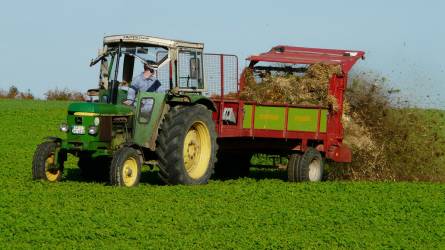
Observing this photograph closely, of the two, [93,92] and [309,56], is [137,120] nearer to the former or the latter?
[93,92]

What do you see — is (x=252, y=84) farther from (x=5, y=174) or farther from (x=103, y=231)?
(x=103, y=231)

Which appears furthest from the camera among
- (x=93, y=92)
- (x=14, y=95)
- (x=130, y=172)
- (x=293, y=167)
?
(x=14, y=95)

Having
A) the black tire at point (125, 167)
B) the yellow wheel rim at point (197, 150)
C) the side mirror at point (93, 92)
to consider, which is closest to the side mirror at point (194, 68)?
the yellow wheel rim at point (197, 150)

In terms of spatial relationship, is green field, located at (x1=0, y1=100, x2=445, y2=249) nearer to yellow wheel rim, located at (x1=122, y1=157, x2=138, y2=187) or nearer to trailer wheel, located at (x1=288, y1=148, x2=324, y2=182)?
yellow wheel rim, located at (x1=122, y1=157, x2=138, y2=187)

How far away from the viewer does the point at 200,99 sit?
47.7 ft

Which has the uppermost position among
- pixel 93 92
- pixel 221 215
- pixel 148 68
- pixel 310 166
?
pixel 148 68

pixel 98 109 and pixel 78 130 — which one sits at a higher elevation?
pixel 98 109

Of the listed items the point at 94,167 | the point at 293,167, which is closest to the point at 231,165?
the point at 293,167

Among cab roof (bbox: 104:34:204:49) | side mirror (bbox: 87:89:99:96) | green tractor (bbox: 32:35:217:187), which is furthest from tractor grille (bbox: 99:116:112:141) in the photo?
cab roof (bbox: 104:34:204:49)

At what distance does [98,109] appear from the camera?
13727mm

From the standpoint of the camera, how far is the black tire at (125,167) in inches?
522

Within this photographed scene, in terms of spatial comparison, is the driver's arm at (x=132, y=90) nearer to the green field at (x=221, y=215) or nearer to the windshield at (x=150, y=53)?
the windshield at (x=150, y=53)

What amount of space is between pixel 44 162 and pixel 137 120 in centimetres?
146

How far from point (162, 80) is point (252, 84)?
11.2ft
